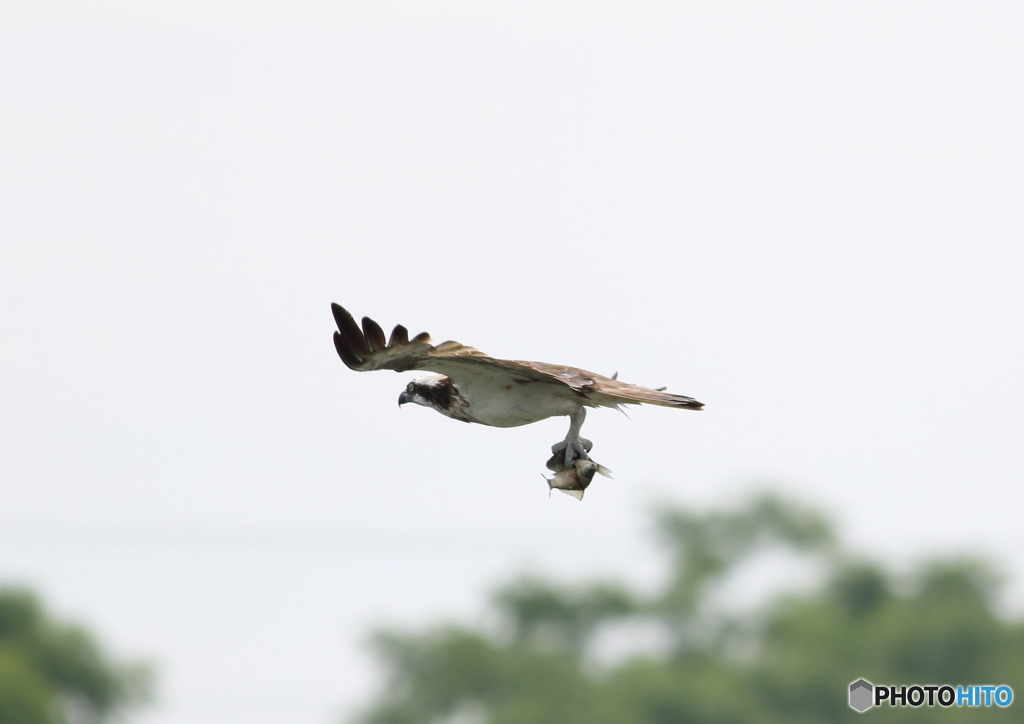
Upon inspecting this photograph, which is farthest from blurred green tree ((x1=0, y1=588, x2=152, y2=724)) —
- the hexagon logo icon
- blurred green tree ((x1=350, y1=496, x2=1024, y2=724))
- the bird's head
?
the bird's head

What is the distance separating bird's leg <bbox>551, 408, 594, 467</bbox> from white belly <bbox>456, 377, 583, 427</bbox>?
0.05 m

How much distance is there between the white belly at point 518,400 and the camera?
12188 mm

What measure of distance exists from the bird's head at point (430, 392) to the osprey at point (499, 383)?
0.10 metres

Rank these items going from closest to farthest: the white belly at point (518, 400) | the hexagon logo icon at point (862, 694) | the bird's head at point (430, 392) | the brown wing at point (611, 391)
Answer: the brown wing at point (611, 391), the white belly at point (518, 400), the bird's head at point (430, 392), the hexagon logo icon at point (862, 694)

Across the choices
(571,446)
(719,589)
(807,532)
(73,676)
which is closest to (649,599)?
(719,589)

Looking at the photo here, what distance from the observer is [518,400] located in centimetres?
1224

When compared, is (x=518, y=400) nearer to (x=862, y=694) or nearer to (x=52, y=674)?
(x=862, y=694)

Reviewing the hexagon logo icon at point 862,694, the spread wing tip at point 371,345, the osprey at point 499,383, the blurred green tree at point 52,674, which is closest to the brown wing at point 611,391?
the osprey at point 499,383

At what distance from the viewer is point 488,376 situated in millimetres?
12156

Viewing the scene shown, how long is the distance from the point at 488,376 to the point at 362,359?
2.68 feet

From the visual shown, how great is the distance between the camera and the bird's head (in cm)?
1290

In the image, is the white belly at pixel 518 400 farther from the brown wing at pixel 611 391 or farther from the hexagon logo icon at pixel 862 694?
the hexagon logo icon at pixel 862 694

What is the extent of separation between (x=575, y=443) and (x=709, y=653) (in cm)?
6603

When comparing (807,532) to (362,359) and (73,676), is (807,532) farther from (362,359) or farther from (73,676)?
(362,359)
